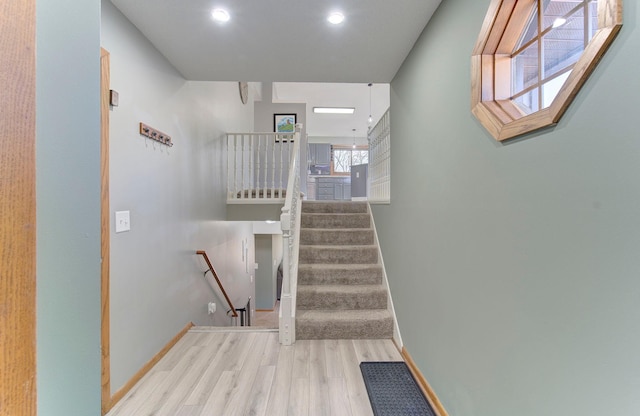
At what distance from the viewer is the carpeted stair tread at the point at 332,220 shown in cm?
412

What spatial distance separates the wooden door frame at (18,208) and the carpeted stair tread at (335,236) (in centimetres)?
337

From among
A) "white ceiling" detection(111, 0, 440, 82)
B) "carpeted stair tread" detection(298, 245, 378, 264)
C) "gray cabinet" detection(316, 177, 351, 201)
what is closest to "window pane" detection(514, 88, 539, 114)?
"white ceiling" detection(111, 0, 440, 82)

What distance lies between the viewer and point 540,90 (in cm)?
114

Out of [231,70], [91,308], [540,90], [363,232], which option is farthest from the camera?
[363,232]

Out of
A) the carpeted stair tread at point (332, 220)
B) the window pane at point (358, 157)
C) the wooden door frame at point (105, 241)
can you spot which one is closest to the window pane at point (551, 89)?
the wooden door frame at point (105, 241)

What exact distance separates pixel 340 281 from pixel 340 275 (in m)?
0.07

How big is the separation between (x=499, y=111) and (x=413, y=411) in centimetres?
175

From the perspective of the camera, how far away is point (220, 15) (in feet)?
6.31

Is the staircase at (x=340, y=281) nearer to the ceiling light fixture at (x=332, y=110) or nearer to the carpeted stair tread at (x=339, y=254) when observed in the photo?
the carpeted stair tread at (x=339, y=254)

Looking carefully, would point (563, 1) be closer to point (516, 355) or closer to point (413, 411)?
point (516, 355)

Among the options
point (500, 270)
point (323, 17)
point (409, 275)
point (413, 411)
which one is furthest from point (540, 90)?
point (413, 411)

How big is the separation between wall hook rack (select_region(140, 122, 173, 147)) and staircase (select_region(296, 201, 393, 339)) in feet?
6.07

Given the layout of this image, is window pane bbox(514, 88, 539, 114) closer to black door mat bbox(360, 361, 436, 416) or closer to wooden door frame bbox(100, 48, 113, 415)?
black door mat bbox(360, 361, 436, 416)

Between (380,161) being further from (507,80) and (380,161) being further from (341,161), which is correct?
(341,161)
